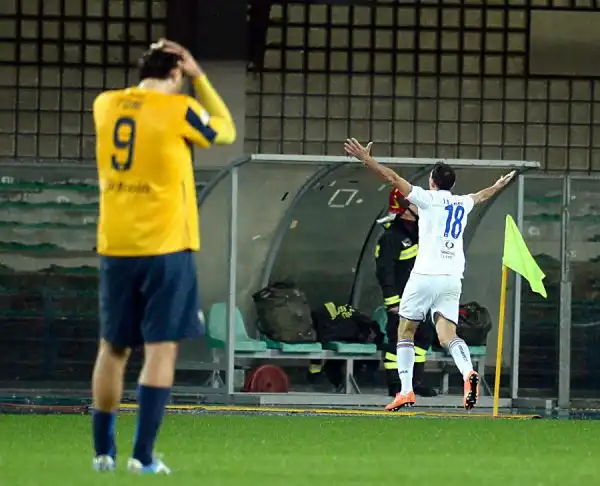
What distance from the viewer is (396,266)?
58.8ft

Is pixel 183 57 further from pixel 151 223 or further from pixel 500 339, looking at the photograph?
pixel 500 339

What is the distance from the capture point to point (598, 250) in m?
18.9

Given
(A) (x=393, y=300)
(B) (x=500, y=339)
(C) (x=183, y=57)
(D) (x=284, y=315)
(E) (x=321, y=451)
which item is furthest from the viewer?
(D) (x=284, y=315)

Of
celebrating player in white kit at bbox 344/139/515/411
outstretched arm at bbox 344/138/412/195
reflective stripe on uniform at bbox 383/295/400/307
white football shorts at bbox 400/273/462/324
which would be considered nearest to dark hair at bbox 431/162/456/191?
celebrating player in white kit at bbox 344/139/515/411

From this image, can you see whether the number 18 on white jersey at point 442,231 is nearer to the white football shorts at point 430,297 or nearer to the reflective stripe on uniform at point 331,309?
the white football shorts at point 430,297

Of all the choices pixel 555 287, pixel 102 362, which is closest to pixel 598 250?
pixel 555 287

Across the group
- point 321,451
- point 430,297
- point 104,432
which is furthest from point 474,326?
point 104,432

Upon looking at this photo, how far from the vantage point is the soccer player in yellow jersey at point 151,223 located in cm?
934

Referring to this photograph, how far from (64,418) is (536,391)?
5547 millimetres

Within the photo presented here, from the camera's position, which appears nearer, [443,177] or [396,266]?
[443,177]

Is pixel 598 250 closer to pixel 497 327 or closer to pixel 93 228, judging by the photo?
pixel 497 327

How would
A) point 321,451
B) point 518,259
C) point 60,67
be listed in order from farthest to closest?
point 60,67, point 518,259, point 321,451

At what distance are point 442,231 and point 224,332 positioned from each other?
307cm

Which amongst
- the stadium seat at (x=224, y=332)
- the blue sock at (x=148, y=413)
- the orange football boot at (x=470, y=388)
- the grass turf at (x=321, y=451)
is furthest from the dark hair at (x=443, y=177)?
the blue sock at (x=148, y=413)
